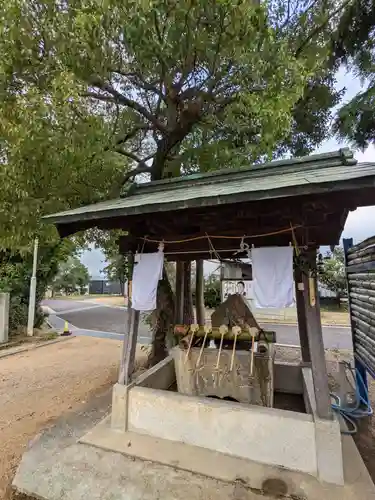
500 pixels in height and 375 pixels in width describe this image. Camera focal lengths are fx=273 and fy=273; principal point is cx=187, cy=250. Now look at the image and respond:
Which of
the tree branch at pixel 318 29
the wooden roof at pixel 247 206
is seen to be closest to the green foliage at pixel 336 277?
the tree branch at pixel 318 29

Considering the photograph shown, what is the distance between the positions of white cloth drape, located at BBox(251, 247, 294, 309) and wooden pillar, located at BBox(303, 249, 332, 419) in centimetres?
22

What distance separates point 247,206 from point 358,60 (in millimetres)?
6857

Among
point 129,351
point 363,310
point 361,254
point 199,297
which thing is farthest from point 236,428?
point 199,297

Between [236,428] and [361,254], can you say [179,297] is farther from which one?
[361,254]

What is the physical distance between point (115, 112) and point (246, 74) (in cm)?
319

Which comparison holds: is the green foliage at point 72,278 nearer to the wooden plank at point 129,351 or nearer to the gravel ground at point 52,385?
the gravel ground at point 52,385

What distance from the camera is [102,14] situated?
350 cm

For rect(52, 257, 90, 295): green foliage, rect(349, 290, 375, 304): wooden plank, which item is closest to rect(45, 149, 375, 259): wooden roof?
rect(349, 290, 375, 304): wooden plank

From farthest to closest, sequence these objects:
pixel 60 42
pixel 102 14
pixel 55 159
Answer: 1. pixel 55 159
2. pixel 60 42
3. pixel 102 14

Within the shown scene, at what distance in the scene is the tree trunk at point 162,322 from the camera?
19.6 feet

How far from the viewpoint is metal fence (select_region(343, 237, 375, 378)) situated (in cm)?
352

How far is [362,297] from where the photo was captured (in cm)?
400

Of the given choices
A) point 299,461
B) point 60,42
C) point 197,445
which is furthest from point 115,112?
point 299,461

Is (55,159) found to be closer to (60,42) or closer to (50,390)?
(60,42)
